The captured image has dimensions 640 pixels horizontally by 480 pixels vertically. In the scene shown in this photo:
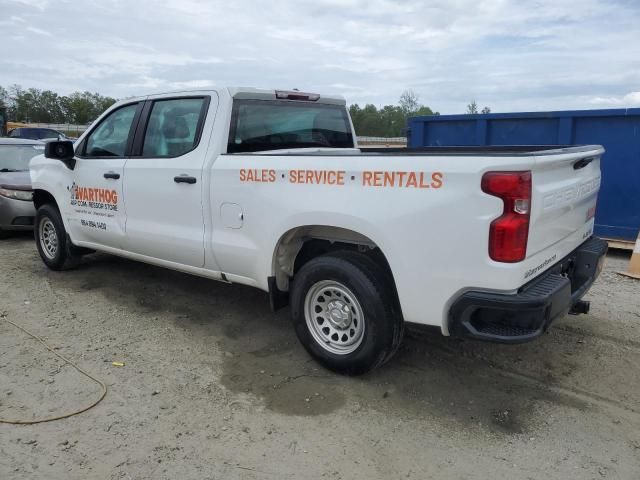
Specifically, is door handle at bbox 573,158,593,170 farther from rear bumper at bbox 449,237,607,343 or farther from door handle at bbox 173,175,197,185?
door handle at bbox 173,175,197,185

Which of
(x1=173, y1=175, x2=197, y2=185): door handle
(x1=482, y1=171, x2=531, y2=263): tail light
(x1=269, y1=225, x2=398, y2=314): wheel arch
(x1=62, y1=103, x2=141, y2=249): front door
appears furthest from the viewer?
(x1=62, y1=103, x2=141, y2=249): front door

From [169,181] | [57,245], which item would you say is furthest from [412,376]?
[57,245]

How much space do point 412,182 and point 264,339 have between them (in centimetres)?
202

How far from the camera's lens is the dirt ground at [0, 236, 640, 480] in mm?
2803

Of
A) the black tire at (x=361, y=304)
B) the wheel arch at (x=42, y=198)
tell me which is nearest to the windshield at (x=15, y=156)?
the wheel arch at (x=42, y=198)

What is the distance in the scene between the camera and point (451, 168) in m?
2.86

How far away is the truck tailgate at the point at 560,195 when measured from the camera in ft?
9.48

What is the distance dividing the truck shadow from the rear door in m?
0.70

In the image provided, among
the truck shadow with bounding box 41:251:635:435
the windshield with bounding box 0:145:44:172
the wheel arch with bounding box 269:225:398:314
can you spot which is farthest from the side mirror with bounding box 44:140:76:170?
the windshield with bounding box 0:145:44:172

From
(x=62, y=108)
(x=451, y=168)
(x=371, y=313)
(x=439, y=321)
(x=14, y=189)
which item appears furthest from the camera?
(x=62, y=108)

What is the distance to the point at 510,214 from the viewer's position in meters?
2.78

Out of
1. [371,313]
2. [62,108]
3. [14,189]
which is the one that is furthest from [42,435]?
[62,108]

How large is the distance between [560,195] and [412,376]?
1535 millimetres

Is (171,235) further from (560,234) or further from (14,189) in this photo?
(14,189)
